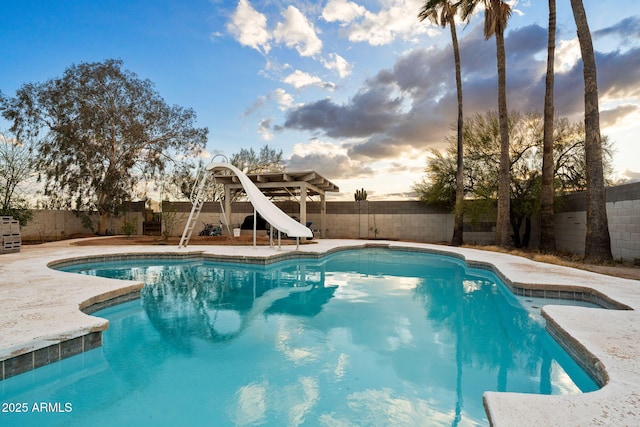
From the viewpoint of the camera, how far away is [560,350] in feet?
11.2

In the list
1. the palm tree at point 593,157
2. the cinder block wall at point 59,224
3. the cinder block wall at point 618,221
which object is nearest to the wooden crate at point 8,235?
the cinder block wall at point 59,224

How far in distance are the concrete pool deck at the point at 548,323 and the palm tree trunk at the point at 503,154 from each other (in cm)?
512

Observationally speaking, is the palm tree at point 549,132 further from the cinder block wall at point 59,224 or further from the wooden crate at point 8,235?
the cinder block wall at point 59,224

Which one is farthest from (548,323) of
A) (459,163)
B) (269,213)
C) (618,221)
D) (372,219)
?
(372,219)

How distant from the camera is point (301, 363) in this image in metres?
3.28

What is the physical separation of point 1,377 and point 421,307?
484 cm

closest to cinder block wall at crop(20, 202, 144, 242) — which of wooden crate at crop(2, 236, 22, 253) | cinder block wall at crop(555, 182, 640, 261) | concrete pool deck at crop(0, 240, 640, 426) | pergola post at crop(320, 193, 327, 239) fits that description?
wooden crate at crop(2, 236, 22, 253)

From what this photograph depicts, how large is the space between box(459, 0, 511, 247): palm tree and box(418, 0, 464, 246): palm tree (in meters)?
1.69

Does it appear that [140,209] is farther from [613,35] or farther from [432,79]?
[613,35]

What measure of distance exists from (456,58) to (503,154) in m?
4.77

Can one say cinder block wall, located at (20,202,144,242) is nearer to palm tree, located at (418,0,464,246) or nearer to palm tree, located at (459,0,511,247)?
palm tree, located at (418,0,464,246)

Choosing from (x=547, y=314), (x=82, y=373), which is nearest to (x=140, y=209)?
(x=82, y=373)

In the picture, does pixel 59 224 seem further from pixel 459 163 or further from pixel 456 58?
pixel 456 58

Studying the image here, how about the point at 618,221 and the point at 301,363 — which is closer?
the point at 301,363
